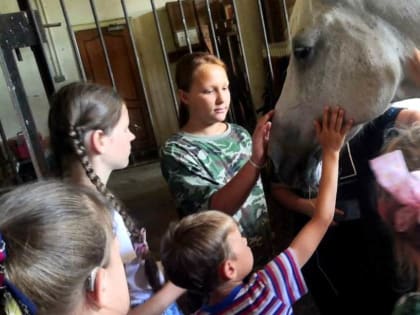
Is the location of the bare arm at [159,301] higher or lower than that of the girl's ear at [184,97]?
lower

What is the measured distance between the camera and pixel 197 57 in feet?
3.97

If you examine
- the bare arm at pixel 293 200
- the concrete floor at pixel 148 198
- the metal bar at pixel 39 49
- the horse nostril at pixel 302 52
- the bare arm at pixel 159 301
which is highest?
the metal bar at pixel 39 49

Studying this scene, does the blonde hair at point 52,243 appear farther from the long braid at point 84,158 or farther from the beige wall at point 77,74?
the beige wall at point 77,74

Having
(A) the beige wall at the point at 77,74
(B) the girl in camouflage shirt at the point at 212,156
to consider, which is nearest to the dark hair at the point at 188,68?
(B) the girl in camouflage shirt at the point at 212,156

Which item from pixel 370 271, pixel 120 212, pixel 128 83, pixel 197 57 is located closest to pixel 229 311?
pixel 120 212

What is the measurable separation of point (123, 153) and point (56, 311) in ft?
1.37

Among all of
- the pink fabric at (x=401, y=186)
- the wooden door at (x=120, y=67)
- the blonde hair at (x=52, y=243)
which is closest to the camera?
the blonde hair at (x=52, y=243)

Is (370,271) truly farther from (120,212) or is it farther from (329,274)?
(120,212)

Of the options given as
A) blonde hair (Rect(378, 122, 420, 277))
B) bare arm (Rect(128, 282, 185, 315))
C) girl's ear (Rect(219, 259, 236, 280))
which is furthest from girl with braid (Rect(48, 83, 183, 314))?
blonde hair (Rect(378, 122, 420, 277))

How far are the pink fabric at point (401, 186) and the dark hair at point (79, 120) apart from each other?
50 centimetres

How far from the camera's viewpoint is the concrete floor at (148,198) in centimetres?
293

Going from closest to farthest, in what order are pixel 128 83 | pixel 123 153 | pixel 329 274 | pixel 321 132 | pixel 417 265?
1. pixel 417 265
2. pixel 123 153
3. pixel 321 132
4. pixel 329 274
5. pixel 128 83

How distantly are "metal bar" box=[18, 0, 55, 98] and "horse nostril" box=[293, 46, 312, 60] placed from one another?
2.07ft

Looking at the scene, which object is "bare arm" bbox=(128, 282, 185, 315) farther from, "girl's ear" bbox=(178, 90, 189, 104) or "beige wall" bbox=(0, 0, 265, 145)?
"beige wall" bbox=(0, 0, 265, 145)
